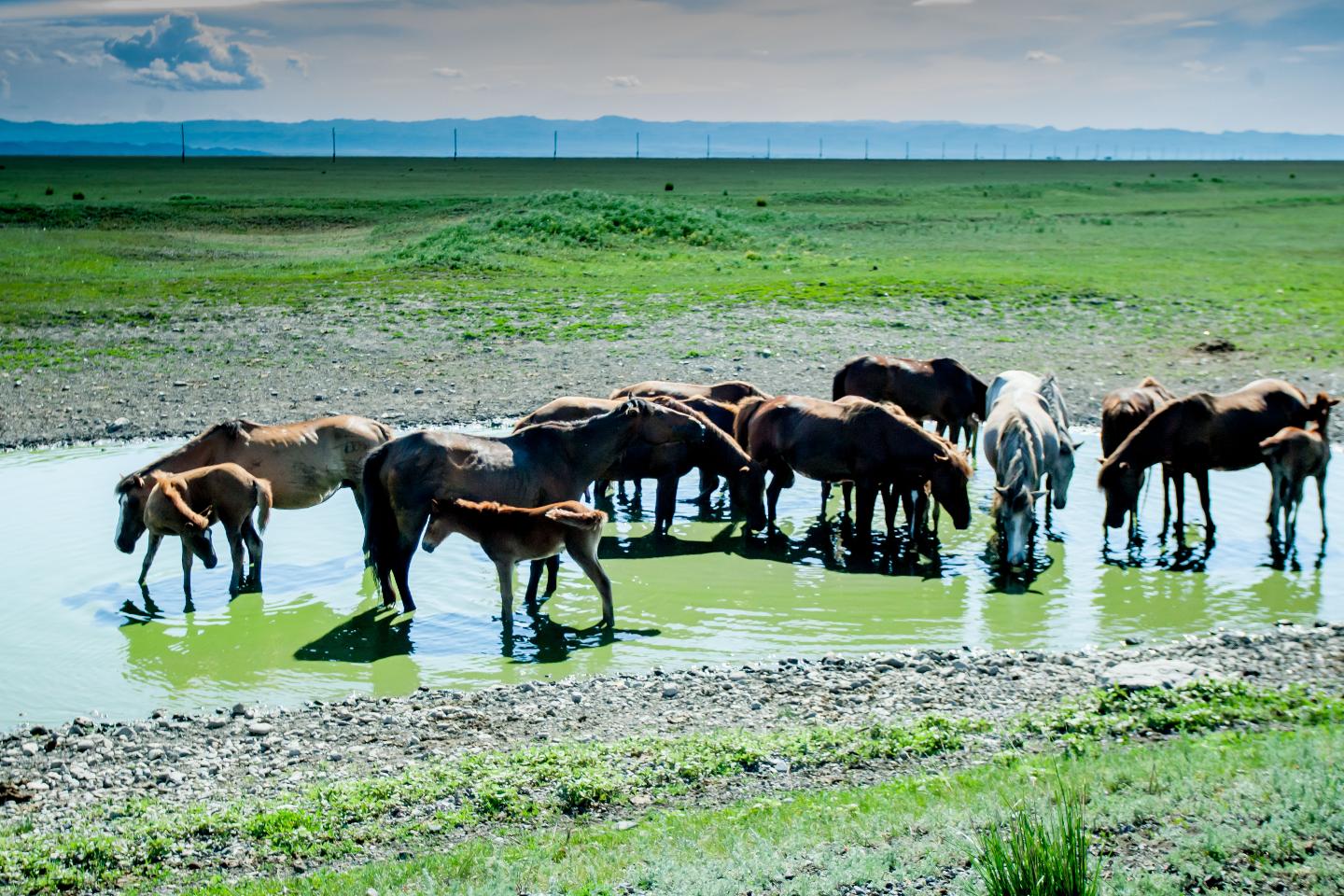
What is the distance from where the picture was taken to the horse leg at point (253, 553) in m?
13.3

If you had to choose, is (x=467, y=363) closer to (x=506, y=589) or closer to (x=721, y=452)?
(x=721, y=452)

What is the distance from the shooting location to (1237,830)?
712cm

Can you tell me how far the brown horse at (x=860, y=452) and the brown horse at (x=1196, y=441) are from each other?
1.67 m

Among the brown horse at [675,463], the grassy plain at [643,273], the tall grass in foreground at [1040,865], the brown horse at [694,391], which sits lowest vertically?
the tall grass in foreground at [1040,865]

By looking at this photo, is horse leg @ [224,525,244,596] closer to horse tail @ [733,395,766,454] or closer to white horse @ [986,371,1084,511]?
horse tail @ [733,395,766,454]

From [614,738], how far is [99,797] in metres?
3.33

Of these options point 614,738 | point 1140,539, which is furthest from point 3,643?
point 1140,539

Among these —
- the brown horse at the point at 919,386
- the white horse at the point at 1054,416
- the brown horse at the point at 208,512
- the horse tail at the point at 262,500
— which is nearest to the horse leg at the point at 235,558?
the brown horse at the point at 208,512

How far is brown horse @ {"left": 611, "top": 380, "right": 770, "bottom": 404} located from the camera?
17422mm

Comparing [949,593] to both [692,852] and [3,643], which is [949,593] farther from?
[3,643]

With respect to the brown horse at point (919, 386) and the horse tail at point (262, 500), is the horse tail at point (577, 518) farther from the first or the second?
the brown horse at point (919, 386)

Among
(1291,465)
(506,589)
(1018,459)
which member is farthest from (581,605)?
(1291,465)

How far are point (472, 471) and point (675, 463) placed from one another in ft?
10.1

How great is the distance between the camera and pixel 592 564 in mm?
12039
